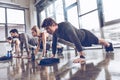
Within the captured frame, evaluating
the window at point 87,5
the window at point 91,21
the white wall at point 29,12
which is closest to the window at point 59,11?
the window at point 87,5

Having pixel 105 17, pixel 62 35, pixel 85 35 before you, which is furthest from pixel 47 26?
pixel 105 17

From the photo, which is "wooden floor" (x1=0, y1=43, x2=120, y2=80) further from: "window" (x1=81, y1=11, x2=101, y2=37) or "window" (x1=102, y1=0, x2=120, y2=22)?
"window" (x1=81, y1=11, x2=101, y2=37)

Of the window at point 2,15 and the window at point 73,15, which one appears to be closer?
the window at point 73,15

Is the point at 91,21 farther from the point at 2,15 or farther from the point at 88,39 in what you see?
the point at 2,15

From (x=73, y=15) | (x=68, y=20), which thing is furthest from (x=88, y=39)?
(x=68, y=20)

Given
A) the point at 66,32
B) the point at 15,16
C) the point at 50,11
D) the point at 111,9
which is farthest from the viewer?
the point at 15,16

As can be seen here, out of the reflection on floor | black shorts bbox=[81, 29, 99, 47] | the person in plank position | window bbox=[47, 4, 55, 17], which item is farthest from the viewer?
window bbox=[47, 4, 55, 17]

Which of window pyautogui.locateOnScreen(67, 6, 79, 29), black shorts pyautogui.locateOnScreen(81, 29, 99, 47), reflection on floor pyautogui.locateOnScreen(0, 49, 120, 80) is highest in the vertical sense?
window pyautogui.locateOnScreen(67, 6, 79, 29)

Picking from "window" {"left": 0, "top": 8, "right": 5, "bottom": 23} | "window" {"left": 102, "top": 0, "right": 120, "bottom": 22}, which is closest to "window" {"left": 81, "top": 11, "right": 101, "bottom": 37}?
"window" {"left": 102, "top": 0, "right": 120, "bottom": 22}

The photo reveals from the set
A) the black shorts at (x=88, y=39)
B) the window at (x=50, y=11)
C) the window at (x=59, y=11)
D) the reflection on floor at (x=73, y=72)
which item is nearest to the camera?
the reflection on floor at (x=73, y=72)

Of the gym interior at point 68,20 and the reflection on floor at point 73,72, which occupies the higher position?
the gym interior at point 68,20

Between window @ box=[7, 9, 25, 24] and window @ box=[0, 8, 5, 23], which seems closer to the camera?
window @ box=[0, 8, 5, 23]

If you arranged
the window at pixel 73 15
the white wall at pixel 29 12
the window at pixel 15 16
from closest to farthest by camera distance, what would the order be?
the window at pixel 73 15 → the window at pixel 15 16 → the white wall at pixel 29 12

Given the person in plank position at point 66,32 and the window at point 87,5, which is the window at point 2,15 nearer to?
the window at point 87,5
